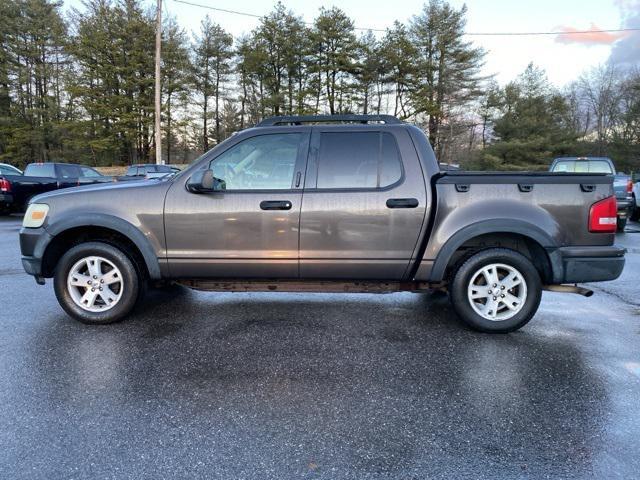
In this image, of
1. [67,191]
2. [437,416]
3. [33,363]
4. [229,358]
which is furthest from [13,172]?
[437,416]

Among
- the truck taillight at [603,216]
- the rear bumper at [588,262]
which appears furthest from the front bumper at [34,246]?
the truck taillight at [603,216]

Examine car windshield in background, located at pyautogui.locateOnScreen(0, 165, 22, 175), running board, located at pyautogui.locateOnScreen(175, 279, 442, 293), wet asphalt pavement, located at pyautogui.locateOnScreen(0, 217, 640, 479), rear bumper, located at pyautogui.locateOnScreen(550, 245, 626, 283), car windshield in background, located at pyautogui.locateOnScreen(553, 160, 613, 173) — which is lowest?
wet asphalt pavement, located at pyautogui.locateOnScreen(0, 217, 640, 479)

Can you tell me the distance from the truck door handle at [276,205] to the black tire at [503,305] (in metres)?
1.70

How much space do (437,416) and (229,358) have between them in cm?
167

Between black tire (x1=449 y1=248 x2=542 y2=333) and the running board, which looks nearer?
black tire (x1=449 y1=248 x2=542 y2=333)

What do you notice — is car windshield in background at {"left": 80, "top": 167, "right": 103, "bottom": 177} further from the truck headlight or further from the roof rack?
the roof rack

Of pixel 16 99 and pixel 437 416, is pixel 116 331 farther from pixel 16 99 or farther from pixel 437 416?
pixel 16 99

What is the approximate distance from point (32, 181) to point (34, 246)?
12418 mm

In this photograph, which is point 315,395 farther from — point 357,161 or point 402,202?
point 357,161

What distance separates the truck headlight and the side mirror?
57.6 inches

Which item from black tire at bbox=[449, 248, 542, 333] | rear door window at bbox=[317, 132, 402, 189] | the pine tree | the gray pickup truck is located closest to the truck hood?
the gray pickup truck

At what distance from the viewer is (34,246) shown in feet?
12.9

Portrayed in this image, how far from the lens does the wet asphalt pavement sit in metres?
2.10

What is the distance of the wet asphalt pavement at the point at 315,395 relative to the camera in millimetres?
2096
